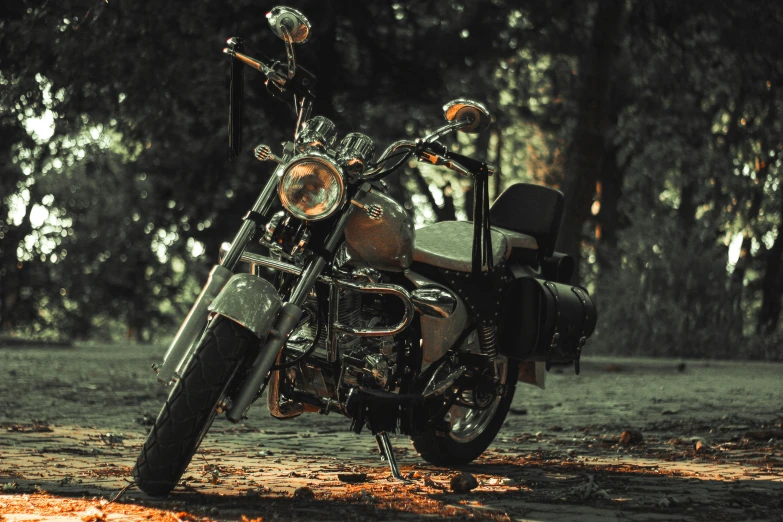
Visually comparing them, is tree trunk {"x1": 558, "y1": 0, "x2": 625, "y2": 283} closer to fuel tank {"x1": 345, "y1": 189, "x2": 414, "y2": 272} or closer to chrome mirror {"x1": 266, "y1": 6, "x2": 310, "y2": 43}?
fuel tank {"x1": 345, "y1": 189, "x2": 414, "y2": 272}

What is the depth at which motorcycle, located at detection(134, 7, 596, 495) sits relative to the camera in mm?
4387

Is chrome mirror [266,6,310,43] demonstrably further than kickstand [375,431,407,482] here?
No

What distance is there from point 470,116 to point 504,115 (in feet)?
53.8

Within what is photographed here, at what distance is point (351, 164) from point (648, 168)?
55.5ft

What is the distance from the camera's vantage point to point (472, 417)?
244 inches

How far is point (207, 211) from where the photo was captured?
60.3ft

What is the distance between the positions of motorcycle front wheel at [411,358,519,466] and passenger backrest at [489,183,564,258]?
2.27ft

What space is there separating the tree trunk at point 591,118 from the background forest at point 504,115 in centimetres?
3

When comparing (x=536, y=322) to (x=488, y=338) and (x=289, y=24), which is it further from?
(x=289, y=24)

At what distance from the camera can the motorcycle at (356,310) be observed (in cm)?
439

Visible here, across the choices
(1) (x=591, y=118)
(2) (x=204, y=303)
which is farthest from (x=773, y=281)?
(2) (x=204, y=303)

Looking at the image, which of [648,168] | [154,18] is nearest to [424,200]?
[648,168]

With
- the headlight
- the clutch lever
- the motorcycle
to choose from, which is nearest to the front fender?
the motorcycle

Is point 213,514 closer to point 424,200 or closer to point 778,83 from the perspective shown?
point 778,83
